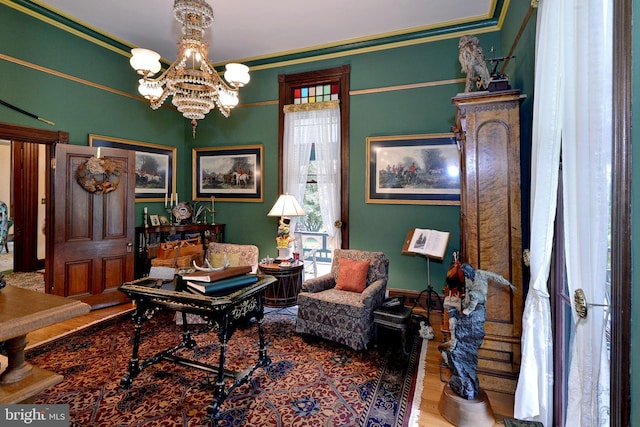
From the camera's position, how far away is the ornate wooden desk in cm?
232

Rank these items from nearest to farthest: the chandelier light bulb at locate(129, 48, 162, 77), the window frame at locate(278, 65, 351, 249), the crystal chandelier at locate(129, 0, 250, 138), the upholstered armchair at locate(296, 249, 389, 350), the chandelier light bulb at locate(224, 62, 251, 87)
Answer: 1. the crystal chandelier at locate(129, 0, 250, 138)
2. the chandelier light bulb at locate(129, 48, 162, 77)
3. the upholstered armchair at locate(296, 249, 389, 350)
4. the chandelier light bulb at locate(224, 62, 251, 87)
5. the window frame at locate(278, 65, 351, 249)

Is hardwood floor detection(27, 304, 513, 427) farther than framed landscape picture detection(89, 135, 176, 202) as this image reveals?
No

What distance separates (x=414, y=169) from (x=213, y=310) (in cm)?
335

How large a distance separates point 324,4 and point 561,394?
176 inches

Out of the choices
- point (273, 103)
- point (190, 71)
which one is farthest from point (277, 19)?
point (190, 71)

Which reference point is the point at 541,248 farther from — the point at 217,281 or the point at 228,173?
the point at 228,173

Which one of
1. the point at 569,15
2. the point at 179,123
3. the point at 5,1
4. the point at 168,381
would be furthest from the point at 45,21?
the point at 569,15

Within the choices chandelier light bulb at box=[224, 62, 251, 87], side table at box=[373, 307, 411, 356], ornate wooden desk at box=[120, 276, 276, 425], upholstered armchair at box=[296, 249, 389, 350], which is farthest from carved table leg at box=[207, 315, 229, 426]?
chandelier light bulb at box=[224, 62, 251, 87]

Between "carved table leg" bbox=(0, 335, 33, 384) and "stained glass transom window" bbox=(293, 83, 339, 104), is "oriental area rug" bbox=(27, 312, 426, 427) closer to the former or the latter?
"carved table leg" bbox=(0, 335, 33, 384)

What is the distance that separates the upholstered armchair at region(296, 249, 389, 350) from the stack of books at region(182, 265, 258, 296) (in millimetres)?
1083

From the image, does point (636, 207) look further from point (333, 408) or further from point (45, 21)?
point (45, 21)

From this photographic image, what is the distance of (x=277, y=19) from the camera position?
4.26 m

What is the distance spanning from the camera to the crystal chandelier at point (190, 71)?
292cm

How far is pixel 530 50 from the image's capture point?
8.73ft
